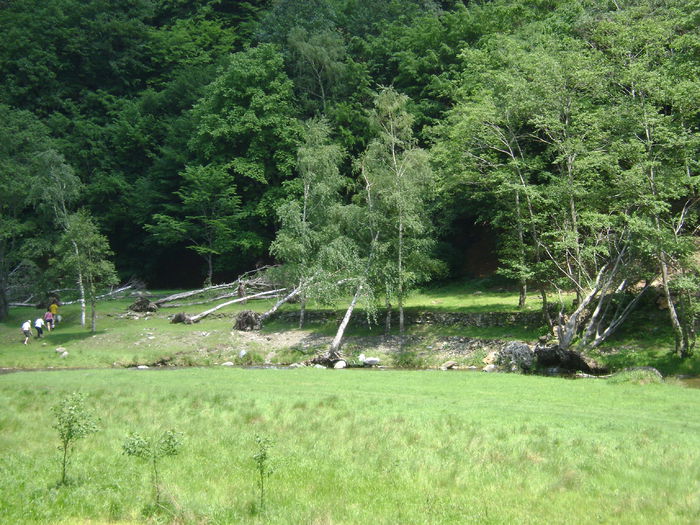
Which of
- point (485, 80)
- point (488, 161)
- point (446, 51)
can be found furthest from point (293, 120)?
point (488, 161)

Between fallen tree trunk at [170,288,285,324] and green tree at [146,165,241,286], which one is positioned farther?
green tree at [146,165,241,286]

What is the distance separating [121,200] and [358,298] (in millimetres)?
41244

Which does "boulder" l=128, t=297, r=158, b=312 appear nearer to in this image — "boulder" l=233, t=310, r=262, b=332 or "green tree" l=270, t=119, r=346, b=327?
"boulder" l=233, t=310, r=262, b=332

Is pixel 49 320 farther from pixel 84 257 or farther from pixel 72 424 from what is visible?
pixel 72 424

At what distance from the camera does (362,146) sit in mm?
59219

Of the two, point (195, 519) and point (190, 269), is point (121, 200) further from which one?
point (195, 519)

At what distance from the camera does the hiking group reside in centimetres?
3731

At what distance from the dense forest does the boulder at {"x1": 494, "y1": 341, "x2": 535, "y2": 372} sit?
1.86 m

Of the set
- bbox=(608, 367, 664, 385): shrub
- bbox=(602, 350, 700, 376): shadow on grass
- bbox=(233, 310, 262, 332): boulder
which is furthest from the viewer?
bbox=(233, 310, 262, 332): boulder

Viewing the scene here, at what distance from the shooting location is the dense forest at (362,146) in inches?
1158

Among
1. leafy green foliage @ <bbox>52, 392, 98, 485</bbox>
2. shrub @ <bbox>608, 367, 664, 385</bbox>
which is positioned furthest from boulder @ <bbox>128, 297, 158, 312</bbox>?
leafy green foliage @ <bbox>52, 392, 98, 485</bbox>

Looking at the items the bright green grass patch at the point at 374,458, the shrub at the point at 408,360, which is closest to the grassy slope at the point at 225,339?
the shrub at the point at 408,360

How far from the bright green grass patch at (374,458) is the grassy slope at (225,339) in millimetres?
9269

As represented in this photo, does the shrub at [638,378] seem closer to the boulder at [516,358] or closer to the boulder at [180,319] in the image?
the boulder at [516,358]
